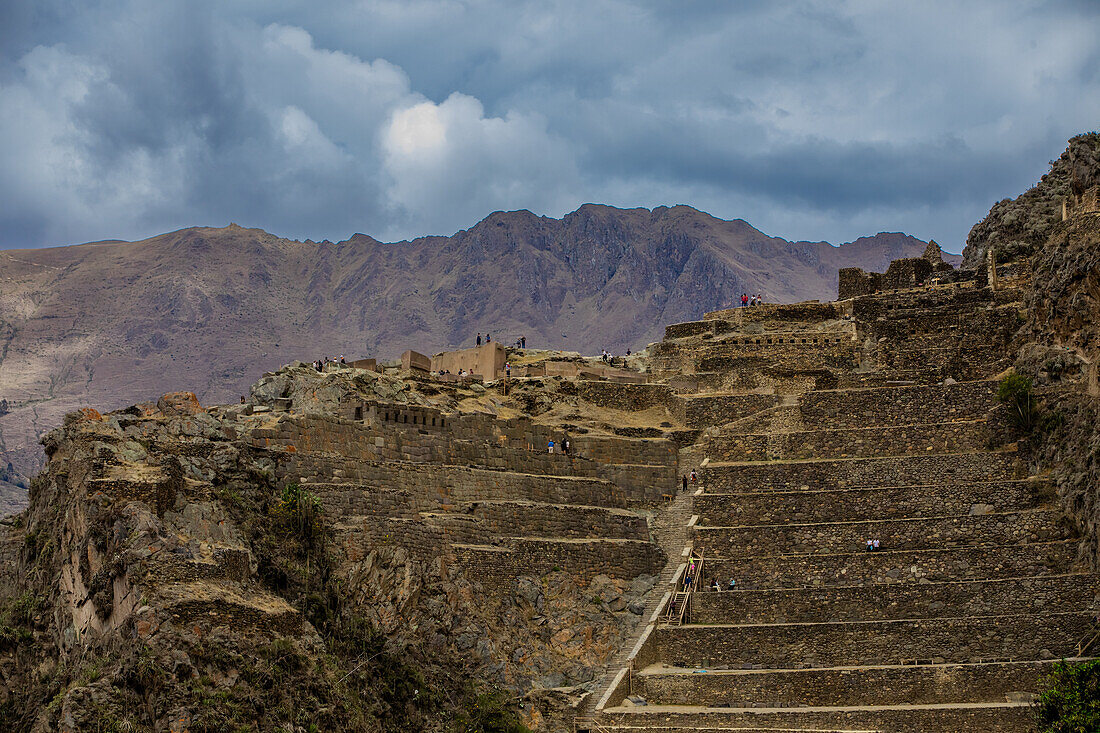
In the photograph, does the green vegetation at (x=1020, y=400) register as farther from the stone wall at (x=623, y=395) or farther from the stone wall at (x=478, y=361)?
the stone wall at (x=478, y=361)

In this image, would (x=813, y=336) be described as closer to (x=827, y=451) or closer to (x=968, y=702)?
(x=827, y=451)

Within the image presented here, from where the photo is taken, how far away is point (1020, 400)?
4088 cm

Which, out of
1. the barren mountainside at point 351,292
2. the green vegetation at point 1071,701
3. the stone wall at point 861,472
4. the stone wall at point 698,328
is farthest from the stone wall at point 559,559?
the barren mountainside at point 351,292

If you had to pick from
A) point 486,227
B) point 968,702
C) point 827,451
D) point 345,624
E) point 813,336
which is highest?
point 486,227

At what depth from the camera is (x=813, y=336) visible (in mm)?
50938

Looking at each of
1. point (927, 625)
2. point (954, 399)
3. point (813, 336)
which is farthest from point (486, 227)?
point (927, 625)

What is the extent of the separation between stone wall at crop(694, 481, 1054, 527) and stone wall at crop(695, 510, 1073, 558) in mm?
575

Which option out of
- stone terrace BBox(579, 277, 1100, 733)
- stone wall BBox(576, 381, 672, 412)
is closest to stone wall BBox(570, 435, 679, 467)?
stone terrace BBox(579, 277, 1100, 733)

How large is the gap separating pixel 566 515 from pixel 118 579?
560 inches

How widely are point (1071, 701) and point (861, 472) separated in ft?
34.0

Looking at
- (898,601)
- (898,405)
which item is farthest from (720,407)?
(898,601)

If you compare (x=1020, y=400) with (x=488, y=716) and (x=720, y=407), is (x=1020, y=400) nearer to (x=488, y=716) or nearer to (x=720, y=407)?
(x=720, y=407)

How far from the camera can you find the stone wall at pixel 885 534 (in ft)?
123

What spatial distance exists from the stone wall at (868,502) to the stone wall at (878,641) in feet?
13.8
